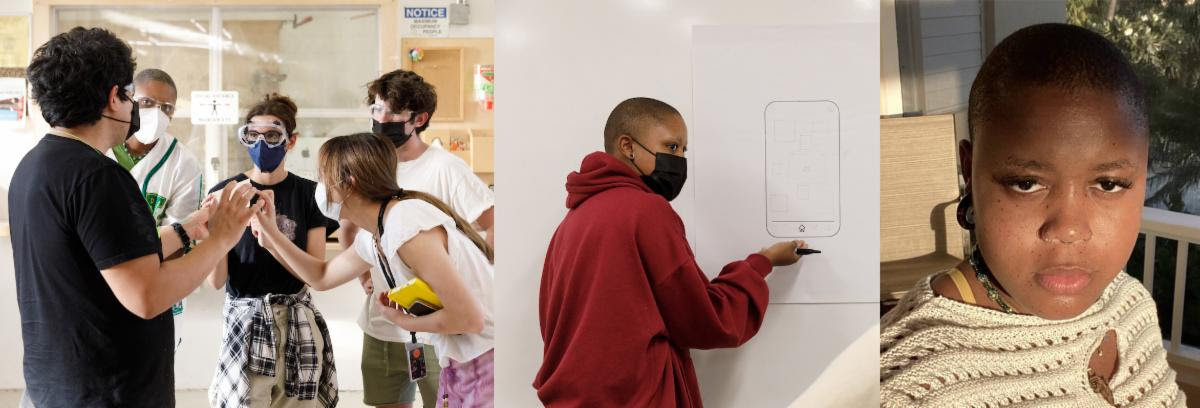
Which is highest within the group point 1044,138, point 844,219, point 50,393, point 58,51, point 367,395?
point 58,51

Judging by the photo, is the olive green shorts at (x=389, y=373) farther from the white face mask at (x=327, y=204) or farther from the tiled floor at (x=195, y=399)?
the tiled floor at (x=195, y=399)

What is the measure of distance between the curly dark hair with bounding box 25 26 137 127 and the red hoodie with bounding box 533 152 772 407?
118 centimetres

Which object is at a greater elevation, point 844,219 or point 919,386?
point 844,219

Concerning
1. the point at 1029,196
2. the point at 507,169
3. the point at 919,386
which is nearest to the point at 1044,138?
the point at 1029,196

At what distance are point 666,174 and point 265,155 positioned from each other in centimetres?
173

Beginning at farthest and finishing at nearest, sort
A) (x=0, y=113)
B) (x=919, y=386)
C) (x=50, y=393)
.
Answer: (x=0, y=113) < (x=50, y=393) < (x=919, y=386)

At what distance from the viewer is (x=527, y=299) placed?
1.77 m

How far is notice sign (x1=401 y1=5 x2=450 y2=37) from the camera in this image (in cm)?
448

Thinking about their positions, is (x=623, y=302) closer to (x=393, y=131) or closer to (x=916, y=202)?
(x=916, y=202)

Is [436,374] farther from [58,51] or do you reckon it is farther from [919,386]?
[919,386]

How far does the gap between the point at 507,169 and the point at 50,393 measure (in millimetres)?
1147

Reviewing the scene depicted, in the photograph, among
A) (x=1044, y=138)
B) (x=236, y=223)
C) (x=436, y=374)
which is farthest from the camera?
(x=436, y=374)

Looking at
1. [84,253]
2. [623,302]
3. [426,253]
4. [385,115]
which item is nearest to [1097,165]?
[623,302]

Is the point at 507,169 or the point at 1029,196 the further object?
the point at 507,169
